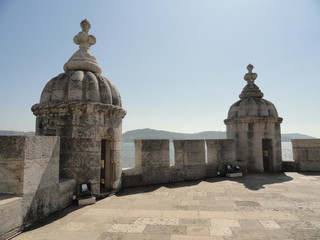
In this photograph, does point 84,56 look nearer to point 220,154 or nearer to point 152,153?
point 152,153

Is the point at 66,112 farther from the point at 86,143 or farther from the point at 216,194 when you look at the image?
the point at 216,194

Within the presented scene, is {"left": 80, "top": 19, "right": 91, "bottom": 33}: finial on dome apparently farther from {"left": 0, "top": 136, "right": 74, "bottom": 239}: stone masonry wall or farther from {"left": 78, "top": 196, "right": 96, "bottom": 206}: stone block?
{"left": 78, "top": 196, "right": 96, "bottom": 206}: stone block

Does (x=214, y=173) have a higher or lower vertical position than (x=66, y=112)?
lower

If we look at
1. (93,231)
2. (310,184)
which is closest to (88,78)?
(93,231)

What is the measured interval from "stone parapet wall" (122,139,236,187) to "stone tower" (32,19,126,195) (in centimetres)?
116

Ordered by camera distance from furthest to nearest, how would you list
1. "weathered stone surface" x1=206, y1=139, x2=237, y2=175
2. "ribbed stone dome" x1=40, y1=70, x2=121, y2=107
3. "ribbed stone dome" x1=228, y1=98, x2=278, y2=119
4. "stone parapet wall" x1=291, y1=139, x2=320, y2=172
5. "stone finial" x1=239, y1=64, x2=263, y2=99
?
1. "stone finial" x1=239, y1=64, x2=263, y2=99
2. "stone parapet wall" x1=291, y1=139, x2=320, y2=172
3. "ribbed stone dome" x1=228, y1=98, x2=278, y2=119
4. "weathered stone surface" x1=206, y1=139, x2=237, y2=175
5. "ribbed stone dome" x1=40, y1=70, x2=121, y2=107

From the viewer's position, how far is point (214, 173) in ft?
29.1

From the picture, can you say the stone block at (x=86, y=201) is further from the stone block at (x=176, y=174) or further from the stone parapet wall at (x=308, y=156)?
the stone parapet wall at (x=308, y=156)

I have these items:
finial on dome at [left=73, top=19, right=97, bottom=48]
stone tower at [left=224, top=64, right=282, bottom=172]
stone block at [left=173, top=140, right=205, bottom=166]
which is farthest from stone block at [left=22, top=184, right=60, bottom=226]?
stone tower at [left=224, top=64, right=282, bottom=172]

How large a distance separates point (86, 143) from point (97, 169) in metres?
0.79

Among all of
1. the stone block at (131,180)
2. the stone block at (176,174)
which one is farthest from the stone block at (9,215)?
the stone block at (176,174)

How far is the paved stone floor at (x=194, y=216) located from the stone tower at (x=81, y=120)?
962 millimetres

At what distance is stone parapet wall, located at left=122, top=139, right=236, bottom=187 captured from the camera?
7424 millimetres

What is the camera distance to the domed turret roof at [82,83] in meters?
5.83
